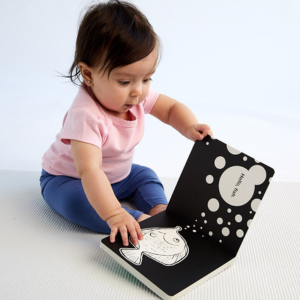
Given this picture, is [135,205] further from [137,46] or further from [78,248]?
[137,46]

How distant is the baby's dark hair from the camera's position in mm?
805

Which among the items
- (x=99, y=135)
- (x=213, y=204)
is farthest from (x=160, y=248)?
(x=99, y=135)

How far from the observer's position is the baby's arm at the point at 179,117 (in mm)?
948

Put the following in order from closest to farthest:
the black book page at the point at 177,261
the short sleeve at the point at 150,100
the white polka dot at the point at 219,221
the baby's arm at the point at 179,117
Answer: the black book page at the point at 177,261 → the white polka dot at the point at 219,221 → the baby's arm at the point at 179,117 → the short sleeve at the point at 150,100

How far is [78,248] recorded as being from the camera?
0.82 m

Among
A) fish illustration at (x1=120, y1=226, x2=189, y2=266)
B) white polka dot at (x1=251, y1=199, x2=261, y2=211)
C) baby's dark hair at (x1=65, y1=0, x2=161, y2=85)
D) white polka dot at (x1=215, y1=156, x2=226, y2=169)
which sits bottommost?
fish illustration at (x1=120, y1=226, x2=189, y2=266)

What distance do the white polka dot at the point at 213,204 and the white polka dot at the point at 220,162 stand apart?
0.06m

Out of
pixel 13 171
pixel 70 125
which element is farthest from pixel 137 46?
pixel 13 171

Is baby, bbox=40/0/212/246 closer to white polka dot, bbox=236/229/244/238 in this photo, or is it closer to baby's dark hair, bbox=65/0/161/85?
baby's dark hair, bbox=65/0/161/85

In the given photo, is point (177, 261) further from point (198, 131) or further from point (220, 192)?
point (198, 131)

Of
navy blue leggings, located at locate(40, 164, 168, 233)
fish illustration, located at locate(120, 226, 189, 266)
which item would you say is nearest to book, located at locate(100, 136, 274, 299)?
fish illustration, located at locate(120, 226, 189, 266)

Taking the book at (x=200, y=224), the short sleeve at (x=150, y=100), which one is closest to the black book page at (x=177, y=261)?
the book at (x=200, y=224)

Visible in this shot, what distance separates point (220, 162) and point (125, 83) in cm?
24

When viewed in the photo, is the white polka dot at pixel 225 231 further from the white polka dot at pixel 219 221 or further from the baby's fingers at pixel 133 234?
the baby's fingers at pixel 133 234
